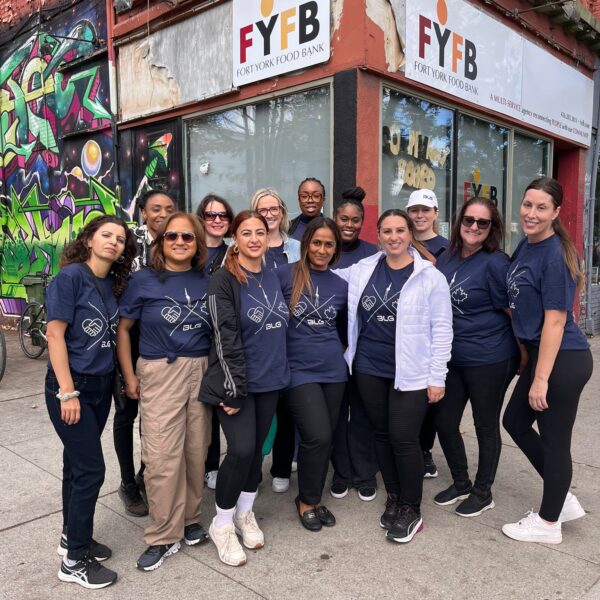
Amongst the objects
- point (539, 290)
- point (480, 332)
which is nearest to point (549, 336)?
point (539, 290)

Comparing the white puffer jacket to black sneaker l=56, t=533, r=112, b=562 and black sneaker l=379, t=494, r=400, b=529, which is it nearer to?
black sneaker l=379, t=494, r=400, b=529

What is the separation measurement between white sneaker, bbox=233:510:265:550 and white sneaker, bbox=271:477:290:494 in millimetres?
585

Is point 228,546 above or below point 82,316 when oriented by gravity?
below

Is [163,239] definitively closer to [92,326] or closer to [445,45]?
[92,326]

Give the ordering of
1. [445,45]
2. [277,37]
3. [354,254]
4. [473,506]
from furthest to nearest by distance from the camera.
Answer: [445,45]
[277,37]
[354,254]
[473,506]

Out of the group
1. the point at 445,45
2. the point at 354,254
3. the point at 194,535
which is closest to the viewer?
the point at 194,535

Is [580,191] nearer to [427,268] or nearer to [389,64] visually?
[389,64]

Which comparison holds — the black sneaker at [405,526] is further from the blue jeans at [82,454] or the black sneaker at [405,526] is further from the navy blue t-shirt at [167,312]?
the blue jeans at [82,454]

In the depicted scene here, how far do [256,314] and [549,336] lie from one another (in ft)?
5.01

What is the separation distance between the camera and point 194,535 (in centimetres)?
315

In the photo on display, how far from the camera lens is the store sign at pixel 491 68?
19.9 feet

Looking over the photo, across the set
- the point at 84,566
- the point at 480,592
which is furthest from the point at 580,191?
the point at 84,566

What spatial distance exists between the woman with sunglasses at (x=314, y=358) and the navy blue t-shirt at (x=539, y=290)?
3.26 ft

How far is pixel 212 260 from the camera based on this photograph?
11.7 feet
